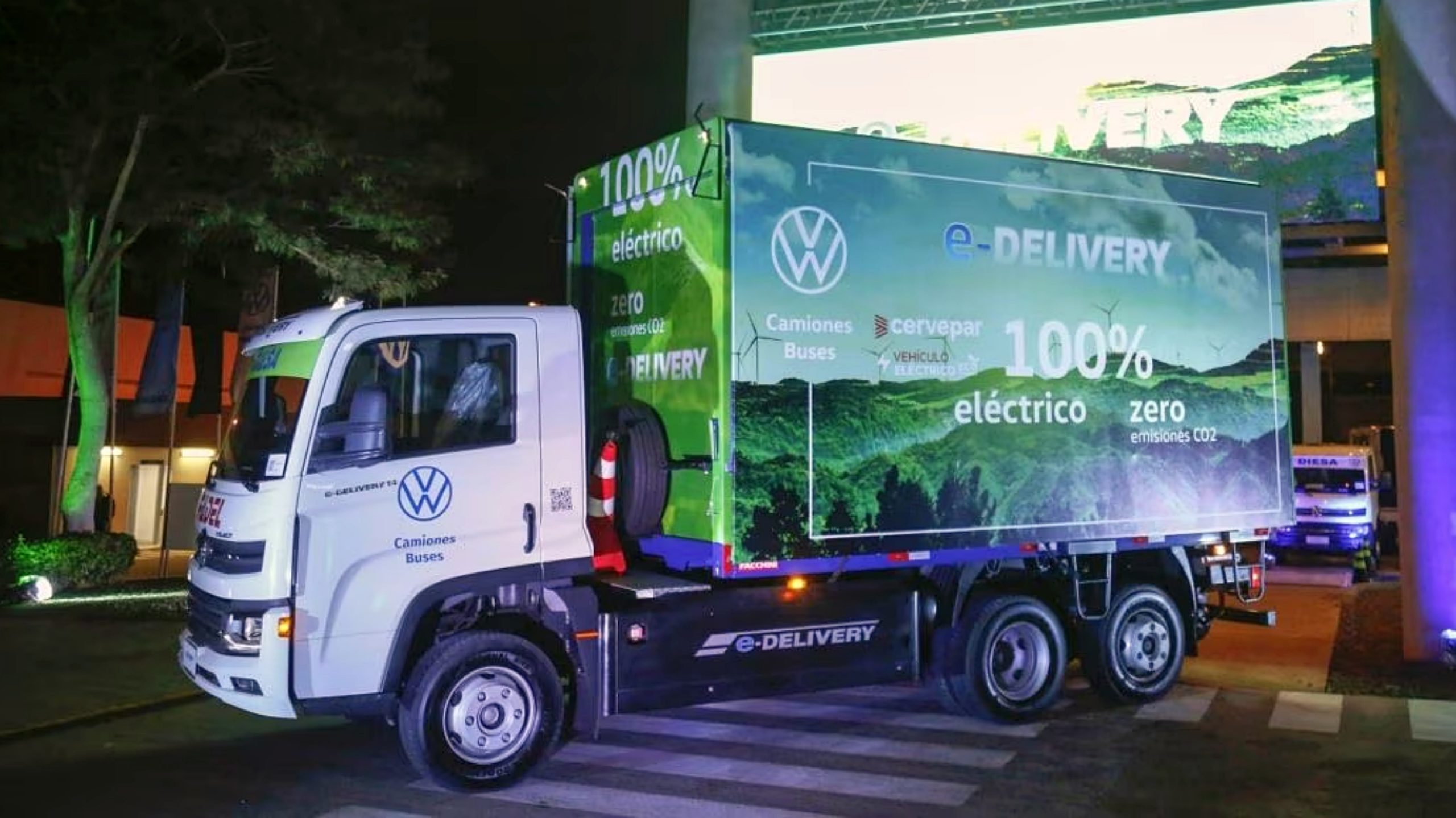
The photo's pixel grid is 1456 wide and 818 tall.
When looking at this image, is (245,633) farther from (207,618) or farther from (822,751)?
(822,751)

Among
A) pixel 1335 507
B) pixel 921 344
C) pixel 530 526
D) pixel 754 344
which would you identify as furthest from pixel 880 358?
pixel 1335 507

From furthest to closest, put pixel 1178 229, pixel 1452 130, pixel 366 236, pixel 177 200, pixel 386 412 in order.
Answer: pixel 366 236 → pixel 177 200 → pixel 1452 130 → pixel 1178 229 → pixel 386 412

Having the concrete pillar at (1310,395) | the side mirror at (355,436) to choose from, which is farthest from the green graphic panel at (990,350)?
the concrete pillar at (1310,395)

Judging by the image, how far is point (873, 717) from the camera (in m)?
8.67

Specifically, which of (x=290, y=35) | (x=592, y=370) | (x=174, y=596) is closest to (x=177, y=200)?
(x=290, y=35)

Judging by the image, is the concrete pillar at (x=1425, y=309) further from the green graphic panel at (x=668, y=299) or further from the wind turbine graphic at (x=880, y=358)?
the green graphic panel at (x=668, y=299)

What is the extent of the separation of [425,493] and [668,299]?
207 cm

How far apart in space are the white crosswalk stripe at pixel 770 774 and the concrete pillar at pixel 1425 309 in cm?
657

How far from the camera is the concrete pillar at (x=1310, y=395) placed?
28.9 meters

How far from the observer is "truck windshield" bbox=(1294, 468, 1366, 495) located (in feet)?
68.7

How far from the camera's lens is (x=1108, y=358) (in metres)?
8.54

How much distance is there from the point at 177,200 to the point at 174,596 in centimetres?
494

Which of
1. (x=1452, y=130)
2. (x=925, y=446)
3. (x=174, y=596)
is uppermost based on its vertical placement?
(x=1452, y=130)

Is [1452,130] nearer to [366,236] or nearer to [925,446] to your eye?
[925,446]
